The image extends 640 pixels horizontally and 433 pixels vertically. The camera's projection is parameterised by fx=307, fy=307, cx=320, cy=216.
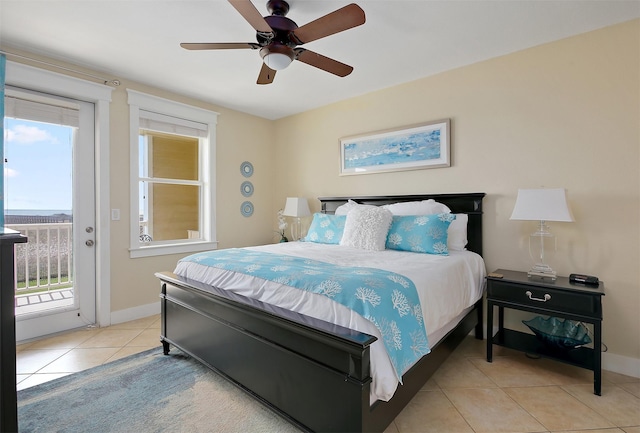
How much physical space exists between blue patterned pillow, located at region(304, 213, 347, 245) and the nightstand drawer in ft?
4.83

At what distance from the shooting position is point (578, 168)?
2.46 meters

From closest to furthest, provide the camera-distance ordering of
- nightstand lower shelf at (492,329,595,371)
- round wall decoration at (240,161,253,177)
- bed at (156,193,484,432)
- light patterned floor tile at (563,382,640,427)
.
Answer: bed at (156,193,484,432), light patterned floor tile at (563,382,640,427), nightstand lower shelf at (492,329,595,371), round wall decoration at (240,161,253,177)

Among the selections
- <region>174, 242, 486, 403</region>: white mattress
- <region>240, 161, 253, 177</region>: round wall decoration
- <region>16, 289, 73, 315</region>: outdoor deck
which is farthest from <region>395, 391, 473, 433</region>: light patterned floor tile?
<region>240, 161, 253, 177</region>: round wall decoration

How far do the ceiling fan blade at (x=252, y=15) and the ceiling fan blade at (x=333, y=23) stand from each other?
18cm

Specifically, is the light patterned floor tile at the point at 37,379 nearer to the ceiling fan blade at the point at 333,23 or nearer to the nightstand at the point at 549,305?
the ceiling fan blade at the point at 333,23

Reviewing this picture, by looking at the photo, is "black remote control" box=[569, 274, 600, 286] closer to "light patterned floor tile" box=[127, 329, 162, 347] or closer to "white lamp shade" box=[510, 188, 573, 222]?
"white lamp shade" box=[510, 188, 573, 222]

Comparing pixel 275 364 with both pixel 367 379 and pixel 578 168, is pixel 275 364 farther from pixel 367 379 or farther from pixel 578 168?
pixel 578 168

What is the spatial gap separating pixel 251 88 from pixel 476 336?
11.6 ft

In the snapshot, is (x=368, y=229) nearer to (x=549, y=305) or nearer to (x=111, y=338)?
(x=549, y=305)

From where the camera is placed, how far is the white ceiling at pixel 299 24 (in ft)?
6.95

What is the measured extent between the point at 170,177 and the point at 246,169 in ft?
3.39

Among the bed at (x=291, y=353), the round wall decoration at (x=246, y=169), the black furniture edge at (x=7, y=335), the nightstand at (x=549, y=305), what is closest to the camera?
the black furniture edge at (x=7, y=335)

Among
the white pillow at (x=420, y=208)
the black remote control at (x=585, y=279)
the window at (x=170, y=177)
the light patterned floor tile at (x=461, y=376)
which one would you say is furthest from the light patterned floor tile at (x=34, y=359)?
the black remote control at (x=585, y=279)

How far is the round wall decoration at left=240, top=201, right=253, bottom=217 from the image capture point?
444cm
